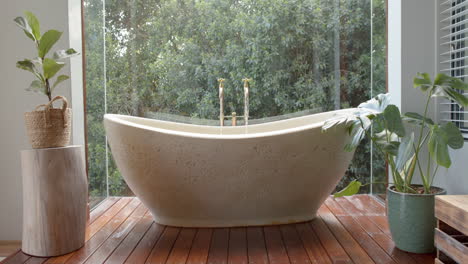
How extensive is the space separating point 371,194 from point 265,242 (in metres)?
1.46

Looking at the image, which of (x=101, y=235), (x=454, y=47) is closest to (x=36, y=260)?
(x=101, y=235)

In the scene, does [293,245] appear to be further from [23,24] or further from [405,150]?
[23,24]

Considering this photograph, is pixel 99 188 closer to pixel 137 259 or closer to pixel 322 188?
pixel 137 259

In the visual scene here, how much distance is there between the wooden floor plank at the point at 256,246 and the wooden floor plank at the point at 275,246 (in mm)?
25

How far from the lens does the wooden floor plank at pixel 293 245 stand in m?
2.01

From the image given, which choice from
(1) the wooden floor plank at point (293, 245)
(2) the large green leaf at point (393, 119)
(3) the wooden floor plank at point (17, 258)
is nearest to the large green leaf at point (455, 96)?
(2) the large green leaf at point (393, 119)

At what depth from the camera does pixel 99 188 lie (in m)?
3.23

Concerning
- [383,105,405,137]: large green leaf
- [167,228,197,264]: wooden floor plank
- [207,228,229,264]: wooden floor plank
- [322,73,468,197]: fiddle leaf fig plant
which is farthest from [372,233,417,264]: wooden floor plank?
[167,228,197,264]: wooden floor plank

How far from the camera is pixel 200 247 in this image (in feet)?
7.16

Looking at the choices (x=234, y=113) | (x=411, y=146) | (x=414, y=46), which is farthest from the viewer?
(x=234, y=113)

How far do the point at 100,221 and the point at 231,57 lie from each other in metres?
1.67

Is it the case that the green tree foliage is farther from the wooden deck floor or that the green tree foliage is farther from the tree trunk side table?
the tree trunk side table

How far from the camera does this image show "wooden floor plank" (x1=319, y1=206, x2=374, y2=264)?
199 cm

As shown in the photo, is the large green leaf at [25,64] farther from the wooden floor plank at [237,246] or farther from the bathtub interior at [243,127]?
the wooden floor plank at [237,246]
